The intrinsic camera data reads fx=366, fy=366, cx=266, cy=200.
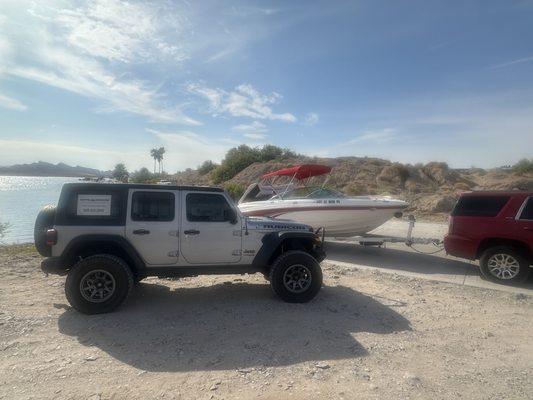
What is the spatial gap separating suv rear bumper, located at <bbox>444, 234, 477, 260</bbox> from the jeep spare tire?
7.20 m

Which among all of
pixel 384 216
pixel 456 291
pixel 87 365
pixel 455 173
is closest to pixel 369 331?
pixel 456 291

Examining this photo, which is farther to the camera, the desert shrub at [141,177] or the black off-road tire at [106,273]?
the desert shrub at [141,177]

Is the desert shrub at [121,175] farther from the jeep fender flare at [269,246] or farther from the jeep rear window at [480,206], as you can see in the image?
the jeep rear window at [480,206]

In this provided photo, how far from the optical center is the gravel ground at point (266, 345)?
340 cm

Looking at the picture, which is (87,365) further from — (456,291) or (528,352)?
(456,291)

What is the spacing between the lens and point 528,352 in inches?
164

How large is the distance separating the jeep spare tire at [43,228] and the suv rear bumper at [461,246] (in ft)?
23.6

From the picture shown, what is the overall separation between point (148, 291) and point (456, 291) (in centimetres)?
532

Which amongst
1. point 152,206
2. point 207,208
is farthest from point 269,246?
point 152,206

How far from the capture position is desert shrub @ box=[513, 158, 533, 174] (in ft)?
128

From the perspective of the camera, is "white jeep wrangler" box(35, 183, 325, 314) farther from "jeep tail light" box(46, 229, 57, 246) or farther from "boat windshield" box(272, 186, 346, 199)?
"boat windshield" box(272, 186, 346, 199)

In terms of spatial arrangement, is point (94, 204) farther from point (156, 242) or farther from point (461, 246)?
point (461, 246)

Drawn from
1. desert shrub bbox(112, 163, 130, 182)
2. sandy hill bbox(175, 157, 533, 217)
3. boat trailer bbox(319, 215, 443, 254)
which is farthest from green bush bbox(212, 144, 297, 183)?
boat trailer bbox(319, 215, 443, 254)

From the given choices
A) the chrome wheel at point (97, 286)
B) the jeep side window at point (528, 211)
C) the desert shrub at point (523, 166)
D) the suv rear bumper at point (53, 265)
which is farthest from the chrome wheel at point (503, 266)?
the desert shrub at point (523, 166)
